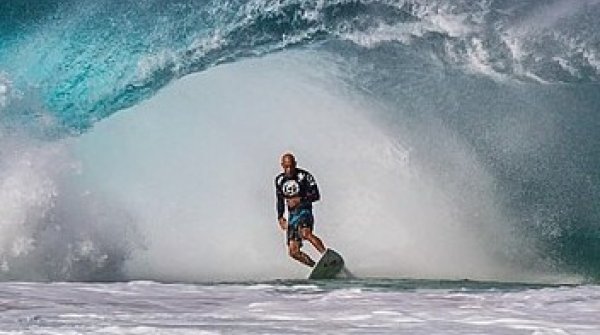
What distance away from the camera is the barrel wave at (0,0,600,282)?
1616cm

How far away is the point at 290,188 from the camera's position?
1409 cm

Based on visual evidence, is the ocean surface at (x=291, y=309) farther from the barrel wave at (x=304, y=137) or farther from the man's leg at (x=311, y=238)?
the barrel wave at (x=304, y=137)

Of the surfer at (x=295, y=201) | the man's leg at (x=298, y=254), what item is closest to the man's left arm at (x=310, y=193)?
the surfer at (x=295, y=201)

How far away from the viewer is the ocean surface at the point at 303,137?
1612cm

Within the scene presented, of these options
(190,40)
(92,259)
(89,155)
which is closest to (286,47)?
(190,40)

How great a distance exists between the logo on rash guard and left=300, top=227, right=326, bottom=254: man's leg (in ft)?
1.69

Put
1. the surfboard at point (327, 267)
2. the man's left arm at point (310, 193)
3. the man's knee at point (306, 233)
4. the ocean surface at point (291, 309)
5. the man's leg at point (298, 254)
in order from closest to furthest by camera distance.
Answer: the ocean surface at point (291, 309)
the surfboard at point (327, 267)
the man's leg at point (298, 254)
the man's knee at point (306, 233)
the man's left arm at point (310, 193)

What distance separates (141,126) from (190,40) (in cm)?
180

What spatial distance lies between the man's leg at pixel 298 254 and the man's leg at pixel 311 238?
16 centimetres

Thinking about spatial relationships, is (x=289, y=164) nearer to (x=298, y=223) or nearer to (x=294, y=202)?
(x=294, y=202)

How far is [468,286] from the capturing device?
449 inches

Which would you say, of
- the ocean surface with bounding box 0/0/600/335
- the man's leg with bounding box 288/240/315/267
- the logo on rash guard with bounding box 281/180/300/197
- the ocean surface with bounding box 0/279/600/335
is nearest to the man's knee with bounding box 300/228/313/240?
the man's leg with bounding box 288/240/315/267

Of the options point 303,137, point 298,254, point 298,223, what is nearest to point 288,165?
point 298,223

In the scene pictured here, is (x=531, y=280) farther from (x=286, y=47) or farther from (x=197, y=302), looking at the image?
(x=197, y=302)
